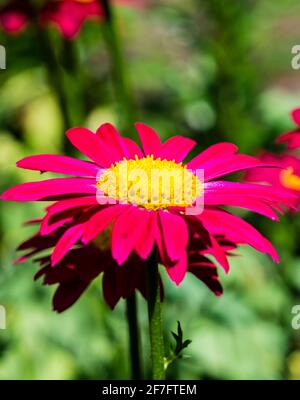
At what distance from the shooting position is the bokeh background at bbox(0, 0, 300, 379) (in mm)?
1453

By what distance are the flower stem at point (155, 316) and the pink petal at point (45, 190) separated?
13cm

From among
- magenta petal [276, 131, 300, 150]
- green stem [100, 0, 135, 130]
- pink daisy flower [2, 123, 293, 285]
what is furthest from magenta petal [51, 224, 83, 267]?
green stem [100, 0, 135, 130]

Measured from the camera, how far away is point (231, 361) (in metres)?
1.47

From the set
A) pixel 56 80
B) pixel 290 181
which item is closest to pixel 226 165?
pixel 290 181

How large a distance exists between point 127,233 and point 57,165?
198mm

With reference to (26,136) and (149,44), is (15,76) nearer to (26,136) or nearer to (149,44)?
(26,136)

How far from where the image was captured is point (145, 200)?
0.82 meters

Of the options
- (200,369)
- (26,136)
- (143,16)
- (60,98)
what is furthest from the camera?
(143,16)

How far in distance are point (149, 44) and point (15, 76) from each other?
1010 millimetres

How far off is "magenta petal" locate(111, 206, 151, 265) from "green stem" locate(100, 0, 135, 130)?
2.64 feet

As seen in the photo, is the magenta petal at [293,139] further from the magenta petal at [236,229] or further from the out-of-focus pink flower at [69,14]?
the out-of-focus pink flower at [69,14]

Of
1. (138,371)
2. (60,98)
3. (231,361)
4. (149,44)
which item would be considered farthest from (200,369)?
(149,44)

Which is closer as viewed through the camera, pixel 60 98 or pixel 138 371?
pixel 138 371
